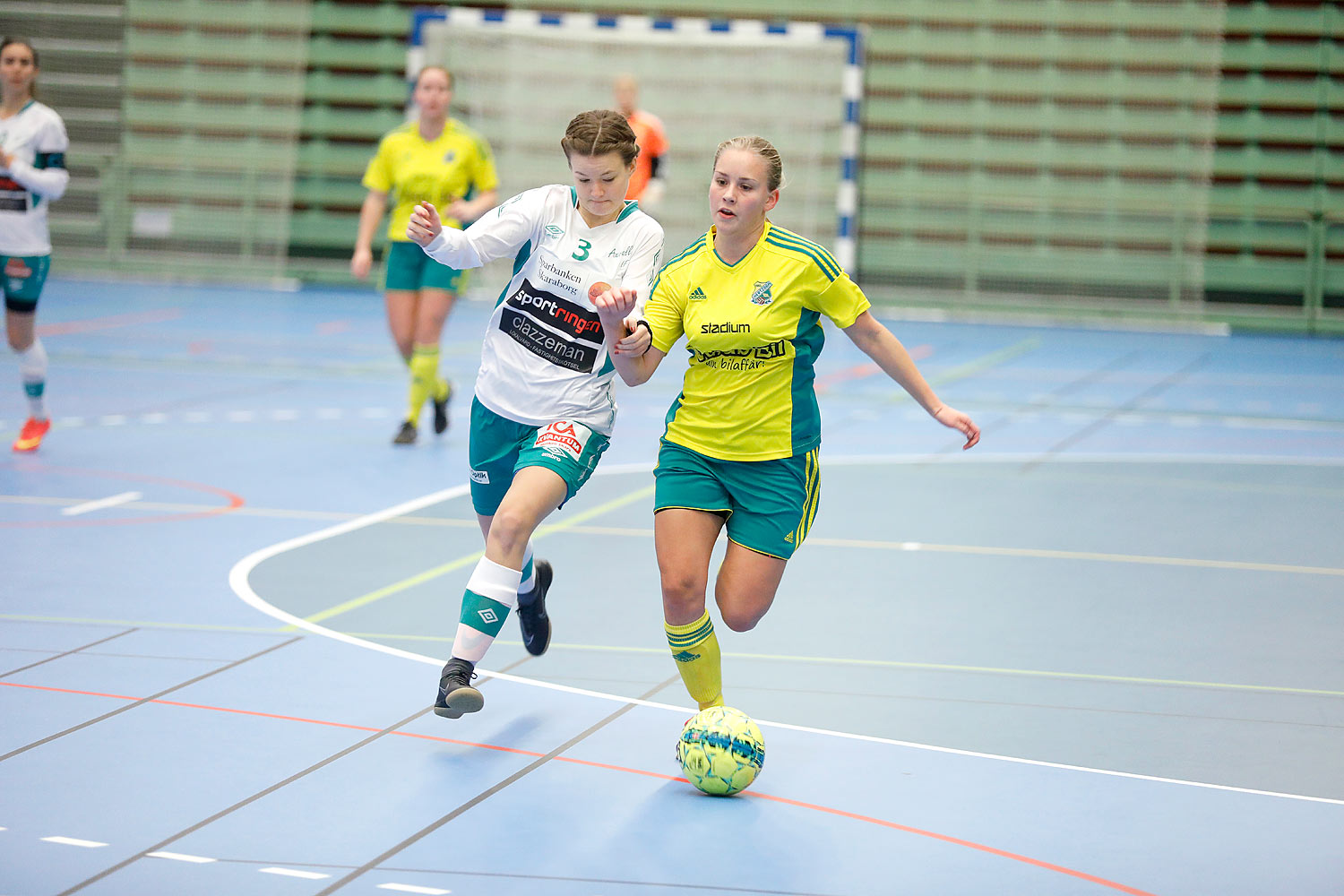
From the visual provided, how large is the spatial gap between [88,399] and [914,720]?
24.9 feet

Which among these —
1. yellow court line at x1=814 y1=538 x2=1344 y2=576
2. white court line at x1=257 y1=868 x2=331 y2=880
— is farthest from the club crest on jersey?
yellow court line at x1=814 y1=538 x2=1344 y2=576

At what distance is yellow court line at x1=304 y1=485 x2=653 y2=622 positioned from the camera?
5.77 meters

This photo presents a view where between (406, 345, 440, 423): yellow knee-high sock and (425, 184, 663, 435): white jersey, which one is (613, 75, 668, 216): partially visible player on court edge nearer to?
(406, 345, 440, 423): yellow knee-high sock

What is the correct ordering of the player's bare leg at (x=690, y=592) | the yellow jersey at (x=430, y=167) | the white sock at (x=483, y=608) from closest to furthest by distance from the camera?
the player's bare leg at (x=690, y=592) < the white sock at (x=483, y=608) < the yellow jersey at (x=430, y=167)

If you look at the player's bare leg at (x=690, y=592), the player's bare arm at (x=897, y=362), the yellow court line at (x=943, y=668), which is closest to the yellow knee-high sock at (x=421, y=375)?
the yellow court line at (x=943, y=668)

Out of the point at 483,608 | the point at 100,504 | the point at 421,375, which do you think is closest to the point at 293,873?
the point at 483,608

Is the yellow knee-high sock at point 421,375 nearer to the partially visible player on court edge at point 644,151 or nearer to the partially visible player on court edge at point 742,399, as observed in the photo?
the partially visible player on court edge at point 644,151

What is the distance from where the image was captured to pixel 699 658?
4168 mm

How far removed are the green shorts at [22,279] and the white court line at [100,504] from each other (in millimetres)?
1484

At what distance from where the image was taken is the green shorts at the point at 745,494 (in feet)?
13.7

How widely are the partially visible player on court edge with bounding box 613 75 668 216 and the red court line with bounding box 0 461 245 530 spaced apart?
16.5 ft

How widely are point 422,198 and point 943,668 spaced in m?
5.15

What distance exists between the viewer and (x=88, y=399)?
408 inches

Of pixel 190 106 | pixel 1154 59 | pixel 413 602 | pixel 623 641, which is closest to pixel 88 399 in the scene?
pixel 413 602
